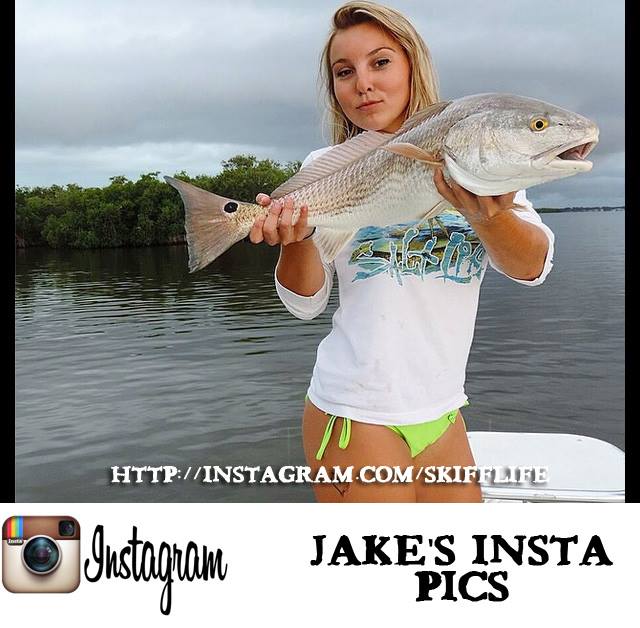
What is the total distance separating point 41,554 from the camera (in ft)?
5.08

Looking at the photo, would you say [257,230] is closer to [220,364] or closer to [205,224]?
[205,224]

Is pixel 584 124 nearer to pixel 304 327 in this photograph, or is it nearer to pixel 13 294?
pixel 13 294

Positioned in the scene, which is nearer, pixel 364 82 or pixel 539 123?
pixel 539 123

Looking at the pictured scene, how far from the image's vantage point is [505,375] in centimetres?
418

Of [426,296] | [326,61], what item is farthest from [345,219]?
[326,61]

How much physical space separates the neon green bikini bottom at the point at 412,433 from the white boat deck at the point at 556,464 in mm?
397

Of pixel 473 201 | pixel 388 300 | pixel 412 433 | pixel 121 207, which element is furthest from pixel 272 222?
pixel 121 207

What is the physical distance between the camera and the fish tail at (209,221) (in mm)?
1465

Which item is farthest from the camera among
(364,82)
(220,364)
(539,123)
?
(220,364)

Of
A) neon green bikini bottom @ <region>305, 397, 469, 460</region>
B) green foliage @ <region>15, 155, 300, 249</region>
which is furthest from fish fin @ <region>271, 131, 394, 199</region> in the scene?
green foliage @ <region>15, 155, 300, 249</region>

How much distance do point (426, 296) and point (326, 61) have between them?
1.78ft

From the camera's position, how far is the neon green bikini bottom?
4.65 ft

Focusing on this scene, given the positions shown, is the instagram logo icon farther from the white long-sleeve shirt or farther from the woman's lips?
the woman's lips

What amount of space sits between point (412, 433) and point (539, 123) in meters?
0.62
